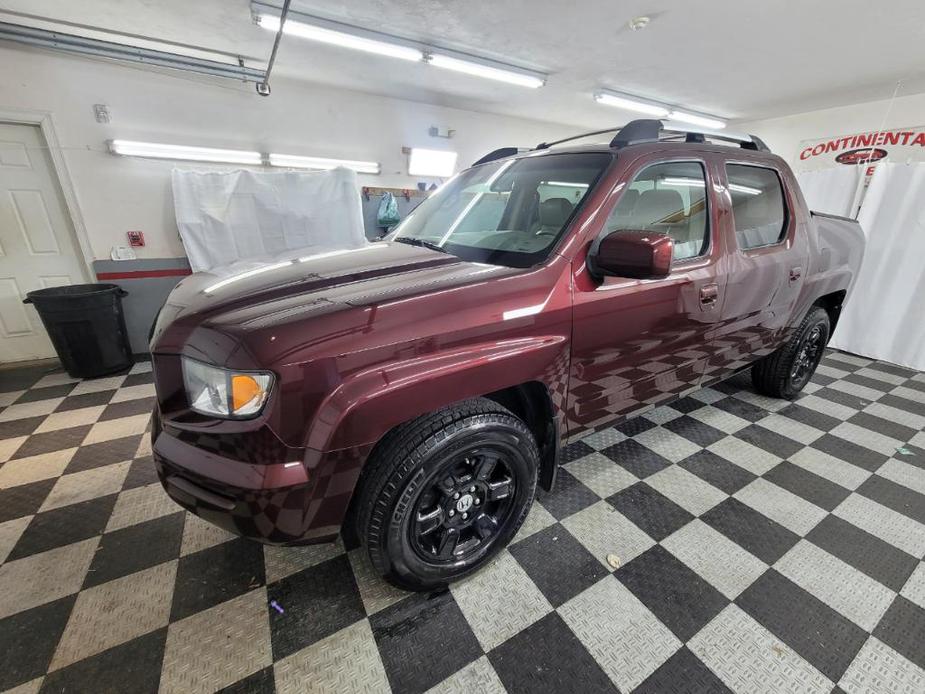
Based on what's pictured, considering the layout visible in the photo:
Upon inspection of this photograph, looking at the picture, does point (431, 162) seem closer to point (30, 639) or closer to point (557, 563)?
point (557, 563)

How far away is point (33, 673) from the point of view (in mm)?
1165

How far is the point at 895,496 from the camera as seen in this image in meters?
1.99

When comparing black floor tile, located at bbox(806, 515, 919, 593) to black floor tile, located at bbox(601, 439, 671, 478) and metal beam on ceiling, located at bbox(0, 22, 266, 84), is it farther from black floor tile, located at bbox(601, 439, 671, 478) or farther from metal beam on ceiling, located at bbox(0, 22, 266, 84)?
metal beam on ceiling, located at bbox(0, 22, 266, 84)

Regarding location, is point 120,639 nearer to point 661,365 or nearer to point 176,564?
point 176,564

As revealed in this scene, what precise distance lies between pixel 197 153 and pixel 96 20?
1094 millimetres

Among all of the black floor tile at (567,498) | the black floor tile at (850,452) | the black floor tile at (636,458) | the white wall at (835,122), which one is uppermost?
the white wall at (835,122)

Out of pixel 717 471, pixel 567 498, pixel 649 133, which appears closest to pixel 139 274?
pixel 567 498

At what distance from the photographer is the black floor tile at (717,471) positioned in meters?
2.04

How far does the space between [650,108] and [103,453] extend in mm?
7327

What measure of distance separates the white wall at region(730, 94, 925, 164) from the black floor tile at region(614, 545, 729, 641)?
288 inches

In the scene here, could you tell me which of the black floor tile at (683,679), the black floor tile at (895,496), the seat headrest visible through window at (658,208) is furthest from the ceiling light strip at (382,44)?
the black floor tile at (895,496)

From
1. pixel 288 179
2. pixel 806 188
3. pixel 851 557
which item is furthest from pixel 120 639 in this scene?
pixel 806 188

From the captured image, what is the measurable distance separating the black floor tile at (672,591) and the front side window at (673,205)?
1.35 m

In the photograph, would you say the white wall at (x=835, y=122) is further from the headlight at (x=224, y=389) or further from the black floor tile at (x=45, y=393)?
the black floor tile at (x=45, y=393)
